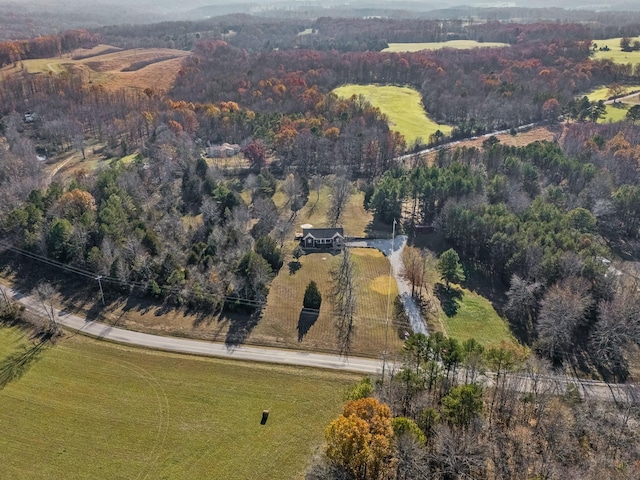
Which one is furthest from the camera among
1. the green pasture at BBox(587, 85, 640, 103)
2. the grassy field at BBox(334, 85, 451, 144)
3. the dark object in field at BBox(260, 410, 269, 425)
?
the green pasture at BBox(587, 85, 640, 103)

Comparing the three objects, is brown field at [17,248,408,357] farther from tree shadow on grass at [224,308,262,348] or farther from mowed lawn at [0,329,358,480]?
mowed lawn at [0,329,358,480]

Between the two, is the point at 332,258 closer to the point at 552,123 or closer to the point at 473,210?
the point at 473,210

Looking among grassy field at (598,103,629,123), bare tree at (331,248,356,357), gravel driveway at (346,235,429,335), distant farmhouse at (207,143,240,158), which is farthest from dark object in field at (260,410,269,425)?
grassy field at (598,103,629,123)

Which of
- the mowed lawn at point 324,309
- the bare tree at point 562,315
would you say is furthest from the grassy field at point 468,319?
the mowed lawn at point 324,309

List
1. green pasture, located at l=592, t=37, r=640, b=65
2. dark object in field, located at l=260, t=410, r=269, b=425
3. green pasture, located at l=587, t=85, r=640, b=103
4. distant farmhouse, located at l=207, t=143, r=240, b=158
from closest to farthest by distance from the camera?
dark object in field, located at l=260, t=410, r=269, b=425 → distant farmhouse, located at l=207, t=143, r=240, b=158 → green pasture, located at l=587, t=85, r=640, b=103 → green pasture, located at l=592, t=37, r=640, b=65

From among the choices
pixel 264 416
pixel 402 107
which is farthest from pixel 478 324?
pixel 402 107

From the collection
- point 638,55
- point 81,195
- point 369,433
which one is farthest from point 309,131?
point 638,55

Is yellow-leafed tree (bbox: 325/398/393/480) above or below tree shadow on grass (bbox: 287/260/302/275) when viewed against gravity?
above
